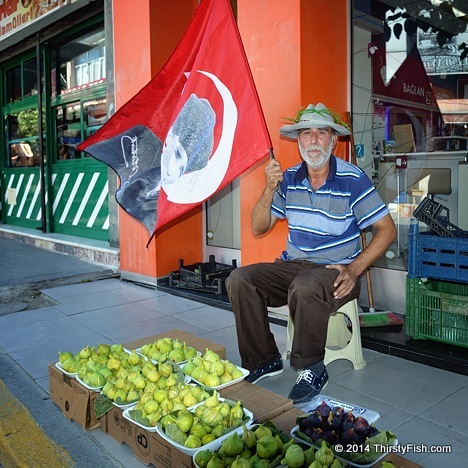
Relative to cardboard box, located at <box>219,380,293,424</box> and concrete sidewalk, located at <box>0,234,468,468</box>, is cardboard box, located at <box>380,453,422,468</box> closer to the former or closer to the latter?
concrete sidewalk, located at <box>0,234,468,468</box>

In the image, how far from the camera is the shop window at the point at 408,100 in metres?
4.74

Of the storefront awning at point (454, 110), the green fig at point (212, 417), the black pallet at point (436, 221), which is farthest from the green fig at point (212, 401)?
the storefront awning at point (454, 110)

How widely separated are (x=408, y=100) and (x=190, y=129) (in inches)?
92.9

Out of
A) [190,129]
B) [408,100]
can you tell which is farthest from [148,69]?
[408,100]

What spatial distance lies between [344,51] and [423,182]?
1.37 metres

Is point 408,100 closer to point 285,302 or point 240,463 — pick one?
point 285,302

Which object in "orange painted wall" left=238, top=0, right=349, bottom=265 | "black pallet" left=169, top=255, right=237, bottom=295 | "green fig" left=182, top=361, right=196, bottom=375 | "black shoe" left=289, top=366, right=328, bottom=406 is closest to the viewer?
"green fig" left=182, top=361, right=196, bottom=375

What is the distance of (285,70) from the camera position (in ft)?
14.8

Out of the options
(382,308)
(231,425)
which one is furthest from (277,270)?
(382,308)

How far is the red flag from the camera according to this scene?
3.53m

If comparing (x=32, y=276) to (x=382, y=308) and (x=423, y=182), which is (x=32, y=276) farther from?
(x=423, y=182)

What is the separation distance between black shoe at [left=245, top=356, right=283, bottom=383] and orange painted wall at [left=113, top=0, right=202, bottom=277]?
286cm

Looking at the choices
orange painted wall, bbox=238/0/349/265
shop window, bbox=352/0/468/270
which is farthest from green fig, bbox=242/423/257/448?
shop window, bbox=352/0/468/270

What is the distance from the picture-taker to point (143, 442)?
2574 millimetres
